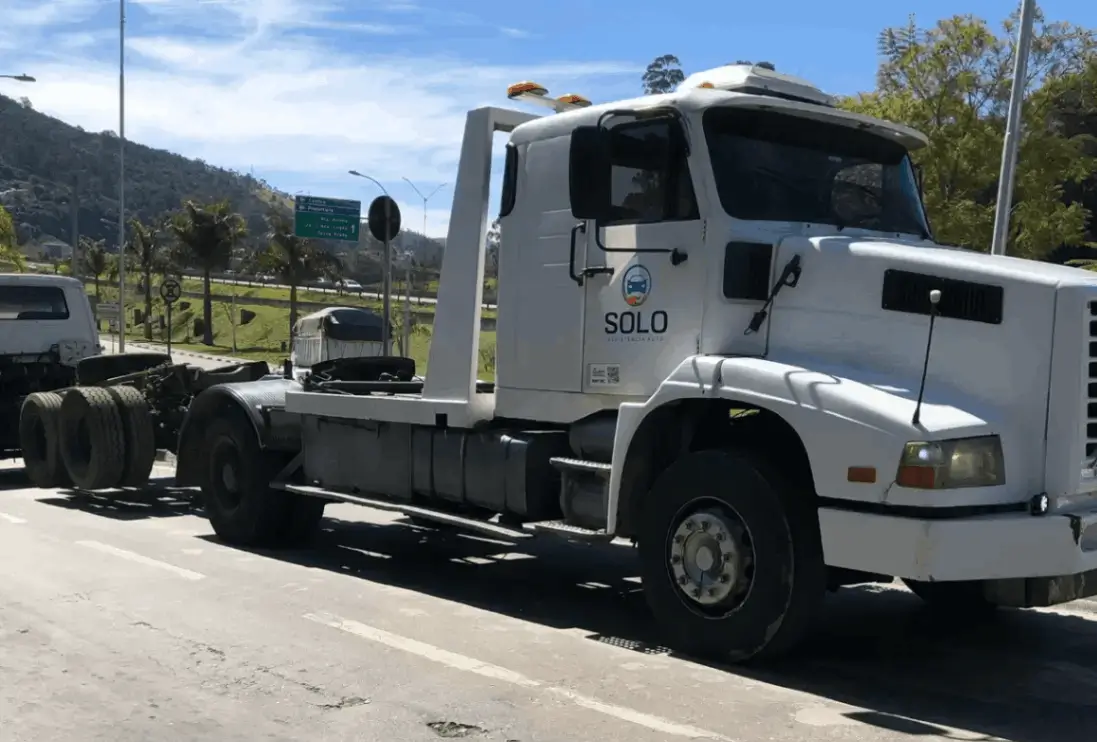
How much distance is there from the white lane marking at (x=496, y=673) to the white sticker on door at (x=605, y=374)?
180 cm

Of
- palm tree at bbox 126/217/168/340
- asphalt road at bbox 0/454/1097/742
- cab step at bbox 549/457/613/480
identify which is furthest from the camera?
palm tree at bbox 126/217/168/340

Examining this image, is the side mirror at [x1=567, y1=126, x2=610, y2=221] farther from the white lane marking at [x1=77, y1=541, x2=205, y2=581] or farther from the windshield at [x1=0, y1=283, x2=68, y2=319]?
the windshield at [x1=0, y1=283, x2=68, y2=319]

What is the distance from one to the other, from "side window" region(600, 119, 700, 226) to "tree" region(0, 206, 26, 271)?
33498 mm

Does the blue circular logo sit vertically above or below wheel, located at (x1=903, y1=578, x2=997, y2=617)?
above

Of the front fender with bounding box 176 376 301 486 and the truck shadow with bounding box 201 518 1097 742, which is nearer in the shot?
the truck shadow with bounding box 201 518 1097 742

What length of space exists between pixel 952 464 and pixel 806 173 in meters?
2.21

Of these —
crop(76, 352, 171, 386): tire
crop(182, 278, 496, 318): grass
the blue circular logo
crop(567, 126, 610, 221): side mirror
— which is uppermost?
crop(567, 126, 610, 221): side mirror

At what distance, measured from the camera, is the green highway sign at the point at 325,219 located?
32.8 metres

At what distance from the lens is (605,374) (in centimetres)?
709

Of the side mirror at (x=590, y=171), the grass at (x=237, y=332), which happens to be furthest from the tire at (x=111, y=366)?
the grass at (x=237, y=332)

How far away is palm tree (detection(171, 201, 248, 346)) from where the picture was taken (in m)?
65.2

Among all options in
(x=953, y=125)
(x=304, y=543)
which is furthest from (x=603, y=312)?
(x=953, y=125)

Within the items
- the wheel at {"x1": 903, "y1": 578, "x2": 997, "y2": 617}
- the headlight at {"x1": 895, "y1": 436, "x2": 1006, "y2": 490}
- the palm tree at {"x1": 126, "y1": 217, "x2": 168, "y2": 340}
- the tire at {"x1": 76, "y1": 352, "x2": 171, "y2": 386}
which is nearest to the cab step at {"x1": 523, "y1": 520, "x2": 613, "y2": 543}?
the headlight at {"x1": 895, "y1": 436, "x2": 1006, "y2": 490}

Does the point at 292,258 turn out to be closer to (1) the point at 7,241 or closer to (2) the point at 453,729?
(1) the point at 7,241
